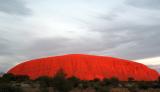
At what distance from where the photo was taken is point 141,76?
5719 inches

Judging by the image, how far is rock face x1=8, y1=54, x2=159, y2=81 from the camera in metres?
132

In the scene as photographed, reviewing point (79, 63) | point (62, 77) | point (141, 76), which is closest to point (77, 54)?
point (79, 63)

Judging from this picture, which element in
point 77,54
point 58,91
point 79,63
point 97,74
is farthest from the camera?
point 77,54

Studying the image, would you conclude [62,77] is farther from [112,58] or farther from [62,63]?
[112,58]

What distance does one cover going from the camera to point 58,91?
87.4 ft

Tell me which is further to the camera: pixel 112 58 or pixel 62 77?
pixel 112 58

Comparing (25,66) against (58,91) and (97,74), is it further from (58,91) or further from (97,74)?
(58,91)

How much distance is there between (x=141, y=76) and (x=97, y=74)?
27936mm

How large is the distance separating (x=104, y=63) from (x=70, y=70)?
70.3ft

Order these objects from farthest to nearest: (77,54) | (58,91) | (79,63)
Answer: (77,54), (79,63), (58,91)

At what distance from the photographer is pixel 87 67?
13662 centimetres

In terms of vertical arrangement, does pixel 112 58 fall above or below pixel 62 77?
above

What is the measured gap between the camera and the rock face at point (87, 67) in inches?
5195

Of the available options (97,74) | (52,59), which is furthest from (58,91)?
(52,59)
